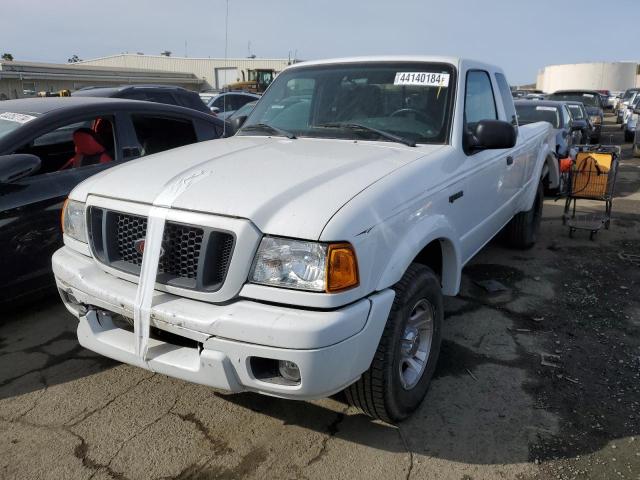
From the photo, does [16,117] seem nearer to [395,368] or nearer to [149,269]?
[149,269]

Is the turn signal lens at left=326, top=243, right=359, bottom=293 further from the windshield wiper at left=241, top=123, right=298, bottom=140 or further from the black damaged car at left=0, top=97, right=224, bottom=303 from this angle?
the black damaged car at left=0, top=97, right=224, bottom=303

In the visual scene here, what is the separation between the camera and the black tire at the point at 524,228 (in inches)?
221

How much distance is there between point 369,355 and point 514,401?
123 centimetres

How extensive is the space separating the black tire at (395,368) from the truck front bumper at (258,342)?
127mm

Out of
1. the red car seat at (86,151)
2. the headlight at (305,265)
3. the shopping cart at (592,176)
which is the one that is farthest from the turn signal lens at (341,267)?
the shopping cart at (592,176)

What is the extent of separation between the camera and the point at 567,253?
19.0 ft

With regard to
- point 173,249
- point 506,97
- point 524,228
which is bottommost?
point 524,228

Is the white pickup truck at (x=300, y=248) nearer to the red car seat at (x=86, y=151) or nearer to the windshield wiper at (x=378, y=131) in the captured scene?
the windshield wiper at (x=378, y=131)

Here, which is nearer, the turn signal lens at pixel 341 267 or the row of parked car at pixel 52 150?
the turn signal lens at pixel 341 267

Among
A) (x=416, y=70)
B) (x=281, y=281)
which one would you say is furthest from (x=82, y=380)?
(x=416, y=70)

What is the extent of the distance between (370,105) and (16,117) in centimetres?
290

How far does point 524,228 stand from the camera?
561 cm

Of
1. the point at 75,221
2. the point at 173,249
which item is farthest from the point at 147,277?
the point at 75,221

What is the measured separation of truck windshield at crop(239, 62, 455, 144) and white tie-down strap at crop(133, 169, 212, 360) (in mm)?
1405
